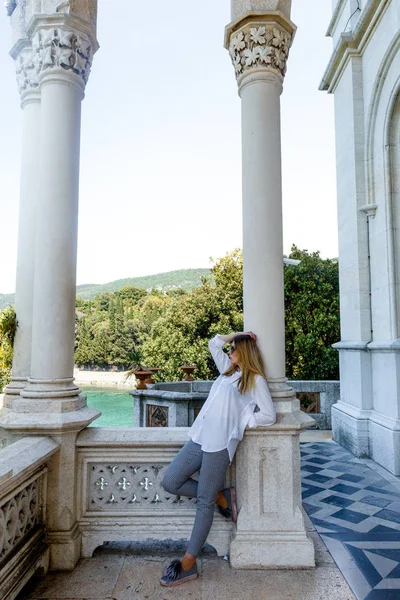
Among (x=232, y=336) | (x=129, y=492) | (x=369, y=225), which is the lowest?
(x=129, y=492)

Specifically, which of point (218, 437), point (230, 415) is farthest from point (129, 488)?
point (230, 415)

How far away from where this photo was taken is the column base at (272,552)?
10.8 ft

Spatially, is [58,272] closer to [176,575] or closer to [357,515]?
[176,575]

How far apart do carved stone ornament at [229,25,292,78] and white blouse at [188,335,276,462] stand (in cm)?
Answer: 286

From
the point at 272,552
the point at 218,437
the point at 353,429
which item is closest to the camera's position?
the point at 218,437

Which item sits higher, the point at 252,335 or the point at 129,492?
the point at 252,335

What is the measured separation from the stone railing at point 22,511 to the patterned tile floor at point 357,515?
231 cm

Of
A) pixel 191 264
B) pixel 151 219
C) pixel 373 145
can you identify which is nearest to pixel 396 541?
pixel 373 145

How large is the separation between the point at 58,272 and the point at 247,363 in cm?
183

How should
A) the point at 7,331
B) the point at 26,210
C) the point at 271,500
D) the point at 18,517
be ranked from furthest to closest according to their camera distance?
the point at 26,210, the point at 7,331, the point at 271,500, the point at 18,517

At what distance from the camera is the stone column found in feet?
14.3

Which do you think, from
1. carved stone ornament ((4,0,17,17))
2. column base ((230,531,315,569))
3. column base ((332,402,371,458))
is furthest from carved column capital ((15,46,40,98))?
column base ((332,402,371,458))

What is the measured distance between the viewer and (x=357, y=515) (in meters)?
4.53

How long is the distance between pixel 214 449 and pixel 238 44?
3654mm
